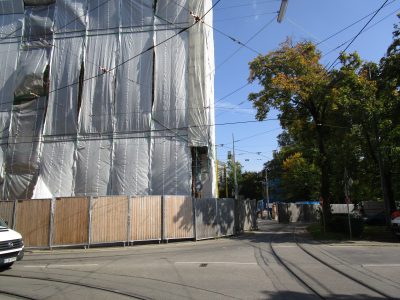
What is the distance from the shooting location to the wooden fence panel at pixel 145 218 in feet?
63.3

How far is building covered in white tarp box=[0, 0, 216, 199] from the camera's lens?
75.4 feet

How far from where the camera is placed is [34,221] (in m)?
18.6

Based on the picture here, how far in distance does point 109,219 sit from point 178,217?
347cm

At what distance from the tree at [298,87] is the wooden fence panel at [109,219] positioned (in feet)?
35.2

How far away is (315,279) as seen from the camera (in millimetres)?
9180

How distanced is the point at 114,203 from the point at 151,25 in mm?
11692

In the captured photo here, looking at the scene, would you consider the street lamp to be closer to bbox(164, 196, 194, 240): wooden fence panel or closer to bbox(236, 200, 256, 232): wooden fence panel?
bbox(164, 196, 194, 240): wooden fence panel

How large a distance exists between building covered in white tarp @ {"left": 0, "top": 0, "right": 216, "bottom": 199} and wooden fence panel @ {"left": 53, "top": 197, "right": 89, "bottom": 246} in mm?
3869

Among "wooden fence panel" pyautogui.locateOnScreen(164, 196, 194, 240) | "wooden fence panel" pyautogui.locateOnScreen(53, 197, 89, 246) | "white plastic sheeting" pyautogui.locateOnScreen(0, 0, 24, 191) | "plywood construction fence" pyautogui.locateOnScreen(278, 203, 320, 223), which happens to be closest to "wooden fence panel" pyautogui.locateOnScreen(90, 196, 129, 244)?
"wooden fence panel" pyautogui.locateOnScreen(53, 197, 89, 246)

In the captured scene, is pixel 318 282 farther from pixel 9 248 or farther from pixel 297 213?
pixel 297 213

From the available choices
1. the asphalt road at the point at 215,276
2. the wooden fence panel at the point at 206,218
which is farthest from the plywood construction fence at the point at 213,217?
the asphalt road at the point at 215,276

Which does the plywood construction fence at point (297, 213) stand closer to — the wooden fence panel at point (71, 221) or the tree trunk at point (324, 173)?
the tree trunk at point (324, 173)

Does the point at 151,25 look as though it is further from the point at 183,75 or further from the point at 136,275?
the point at 136,275

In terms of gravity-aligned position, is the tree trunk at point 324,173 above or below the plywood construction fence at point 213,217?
above
